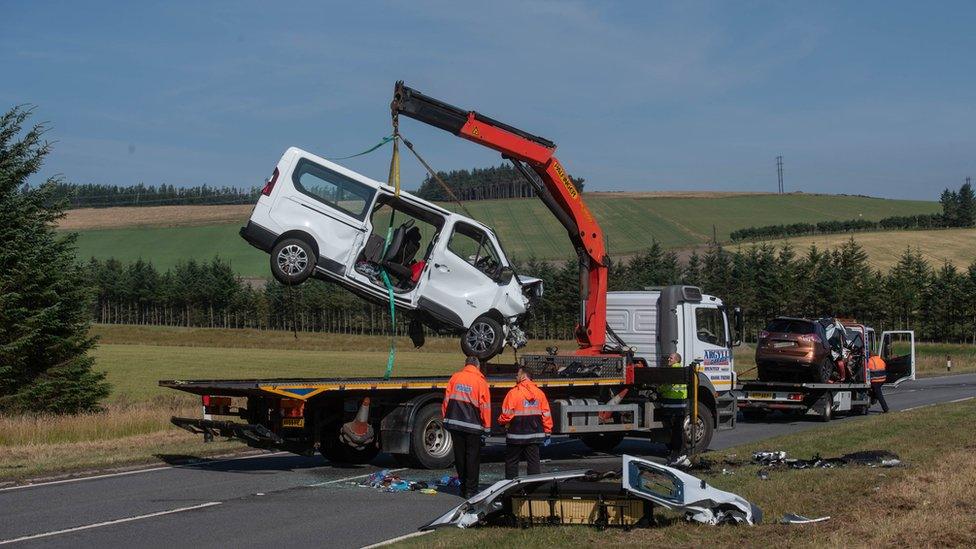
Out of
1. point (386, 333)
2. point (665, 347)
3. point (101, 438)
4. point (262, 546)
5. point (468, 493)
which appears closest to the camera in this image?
point (262, 546)

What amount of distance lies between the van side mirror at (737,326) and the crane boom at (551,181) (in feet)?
9.00

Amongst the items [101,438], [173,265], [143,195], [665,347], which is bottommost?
[101,438]

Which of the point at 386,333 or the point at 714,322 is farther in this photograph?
the point at 386,333

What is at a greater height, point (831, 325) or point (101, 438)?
point (831, 325)

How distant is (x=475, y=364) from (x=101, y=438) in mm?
10678

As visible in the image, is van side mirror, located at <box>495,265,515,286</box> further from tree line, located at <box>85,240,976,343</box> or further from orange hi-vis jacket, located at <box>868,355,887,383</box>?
tree line, located at <box>85,240,976,343</box>

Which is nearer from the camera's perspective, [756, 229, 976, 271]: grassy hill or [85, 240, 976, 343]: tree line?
[85, 240, 976, 343]: tree line

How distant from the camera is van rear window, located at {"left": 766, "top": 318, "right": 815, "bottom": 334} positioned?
25003 mm

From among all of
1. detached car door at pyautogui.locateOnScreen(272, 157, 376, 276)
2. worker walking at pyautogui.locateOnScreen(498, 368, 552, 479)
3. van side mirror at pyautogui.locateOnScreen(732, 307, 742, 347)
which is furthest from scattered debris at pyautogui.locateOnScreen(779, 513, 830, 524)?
van side mirror at pyautogui.locateOnScreen(732, 307, 742, 347)

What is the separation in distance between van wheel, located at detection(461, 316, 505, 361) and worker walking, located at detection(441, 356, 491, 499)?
4.00m

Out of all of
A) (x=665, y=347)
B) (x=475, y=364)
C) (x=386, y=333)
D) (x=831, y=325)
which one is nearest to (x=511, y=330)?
(x=665, y=347)

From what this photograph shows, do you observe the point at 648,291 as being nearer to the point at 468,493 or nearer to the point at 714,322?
the point at 714,322

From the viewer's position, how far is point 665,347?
1791 cm

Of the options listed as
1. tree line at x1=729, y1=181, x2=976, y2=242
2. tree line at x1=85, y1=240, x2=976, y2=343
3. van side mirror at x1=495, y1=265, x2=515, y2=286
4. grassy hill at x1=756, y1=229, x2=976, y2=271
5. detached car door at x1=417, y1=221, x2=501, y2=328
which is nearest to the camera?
detached car door at x1=417, y1=221, x2=501, y2=328
